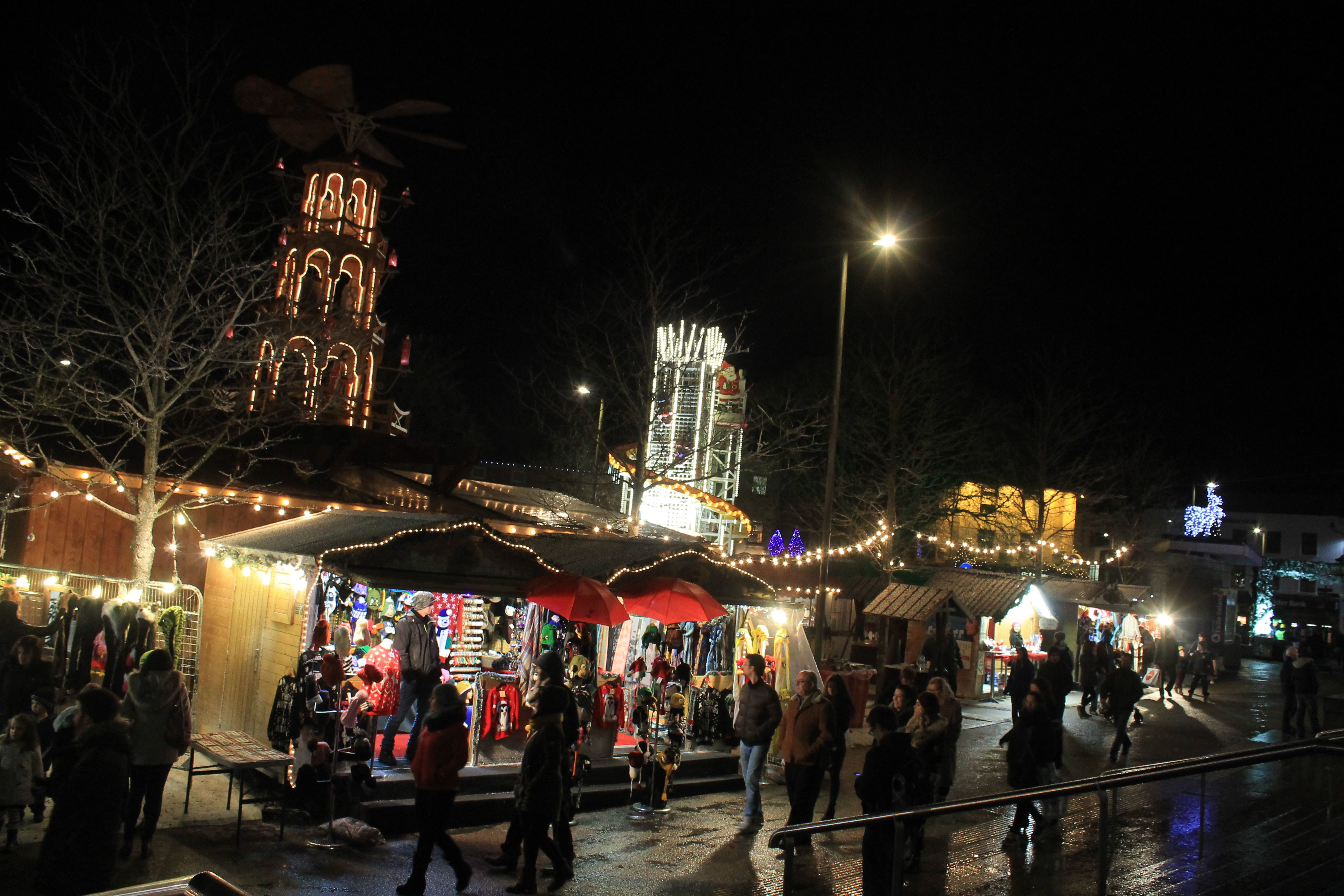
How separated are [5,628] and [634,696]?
23.0ft

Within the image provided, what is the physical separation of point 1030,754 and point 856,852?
204cm

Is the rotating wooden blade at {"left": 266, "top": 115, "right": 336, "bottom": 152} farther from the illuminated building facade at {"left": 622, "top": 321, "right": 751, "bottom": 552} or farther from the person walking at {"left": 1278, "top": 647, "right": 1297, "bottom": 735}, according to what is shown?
the person walking at {"left": 1278, "top": 647, "right": 1297, "bottom": 735}

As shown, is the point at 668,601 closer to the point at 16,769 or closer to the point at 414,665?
the point at 414,665

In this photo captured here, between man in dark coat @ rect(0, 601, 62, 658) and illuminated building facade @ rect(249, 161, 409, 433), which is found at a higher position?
illuminated building facade @ rect(249, 161, 409, 433)

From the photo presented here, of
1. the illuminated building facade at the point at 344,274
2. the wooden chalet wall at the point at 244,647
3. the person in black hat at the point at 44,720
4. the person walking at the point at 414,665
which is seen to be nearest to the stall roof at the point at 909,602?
the illuminated building facade at the point at 344,274

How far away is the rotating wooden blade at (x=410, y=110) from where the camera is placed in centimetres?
2103

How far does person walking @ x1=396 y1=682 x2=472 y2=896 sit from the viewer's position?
23.1ft

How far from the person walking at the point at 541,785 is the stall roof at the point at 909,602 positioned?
1346cm

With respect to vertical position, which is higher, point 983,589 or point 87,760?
point 983,589

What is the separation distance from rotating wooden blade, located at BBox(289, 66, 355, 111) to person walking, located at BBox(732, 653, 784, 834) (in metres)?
16.8

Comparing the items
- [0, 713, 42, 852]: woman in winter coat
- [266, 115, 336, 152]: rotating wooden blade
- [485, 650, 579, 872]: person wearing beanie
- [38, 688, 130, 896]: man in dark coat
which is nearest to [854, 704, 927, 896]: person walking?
[485, 650, 579, 872]: person wearing beanie

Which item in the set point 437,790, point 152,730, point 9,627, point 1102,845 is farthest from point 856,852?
point 9,627

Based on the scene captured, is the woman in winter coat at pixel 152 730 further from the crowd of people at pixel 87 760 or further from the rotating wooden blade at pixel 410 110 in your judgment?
the rotating wooden blade at pixel 410 110

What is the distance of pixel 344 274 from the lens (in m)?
21.5
